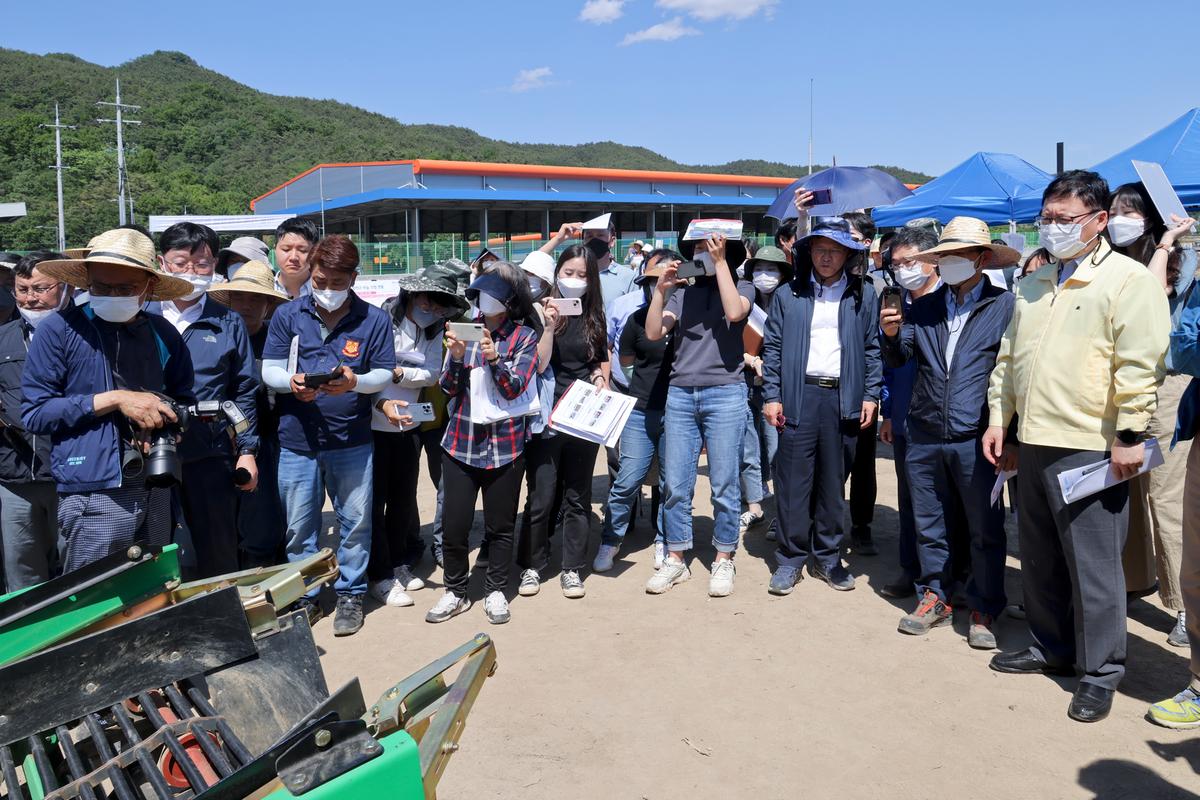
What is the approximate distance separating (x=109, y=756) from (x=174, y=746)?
172 mm

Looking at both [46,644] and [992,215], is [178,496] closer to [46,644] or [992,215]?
[46,644]

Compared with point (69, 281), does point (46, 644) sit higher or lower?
lower

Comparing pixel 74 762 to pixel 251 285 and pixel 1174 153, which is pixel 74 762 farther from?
pixel 1174 153

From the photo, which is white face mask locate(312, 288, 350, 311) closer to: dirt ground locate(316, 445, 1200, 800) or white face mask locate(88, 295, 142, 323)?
white face mask locate(88, 295, 142, 323)

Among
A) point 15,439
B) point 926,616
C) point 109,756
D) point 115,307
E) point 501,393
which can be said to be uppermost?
point 115,307

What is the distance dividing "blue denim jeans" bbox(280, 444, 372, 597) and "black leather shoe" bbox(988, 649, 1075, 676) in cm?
335

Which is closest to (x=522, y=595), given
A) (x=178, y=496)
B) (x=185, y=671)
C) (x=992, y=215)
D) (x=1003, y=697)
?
(x=178, y=496)

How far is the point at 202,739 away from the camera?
1.99m

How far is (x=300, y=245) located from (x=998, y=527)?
436 cm

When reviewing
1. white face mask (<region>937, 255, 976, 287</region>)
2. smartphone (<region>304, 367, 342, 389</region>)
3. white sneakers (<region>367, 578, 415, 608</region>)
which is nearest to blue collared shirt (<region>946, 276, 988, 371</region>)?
white face mask (<region>937, 255, 976, 287</region>)

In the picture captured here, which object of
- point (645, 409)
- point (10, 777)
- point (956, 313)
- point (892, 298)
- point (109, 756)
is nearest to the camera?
point (10, 777)

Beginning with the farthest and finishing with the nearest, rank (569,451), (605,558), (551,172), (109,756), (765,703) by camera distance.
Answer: (551,172) → (605,558) → (569,451) → (765,703) → (109,756)

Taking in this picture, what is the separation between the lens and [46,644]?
2.31 m

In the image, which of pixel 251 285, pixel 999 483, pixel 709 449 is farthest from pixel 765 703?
pixel 251 285
